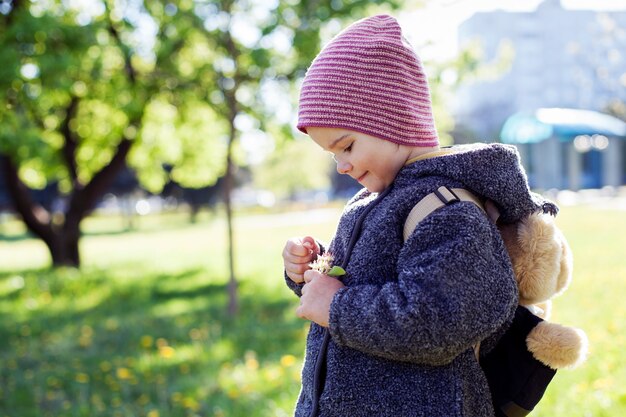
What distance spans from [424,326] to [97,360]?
5333 millimetres

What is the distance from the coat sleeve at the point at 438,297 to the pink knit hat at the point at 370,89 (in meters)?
0.27

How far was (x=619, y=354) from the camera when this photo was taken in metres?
5.05

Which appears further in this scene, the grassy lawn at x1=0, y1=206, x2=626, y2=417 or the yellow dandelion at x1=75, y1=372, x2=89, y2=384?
the yellow dandelion at x1=75, y1=372, x2=89, y2=384

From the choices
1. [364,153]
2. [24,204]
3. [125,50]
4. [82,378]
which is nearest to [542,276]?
[364,153]

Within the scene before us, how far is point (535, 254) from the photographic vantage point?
5.36 feet

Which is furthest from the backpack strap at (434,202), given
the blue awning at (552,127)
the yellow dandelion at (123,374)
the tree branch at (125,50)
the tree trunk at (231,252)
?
the blue awning at (552,127)

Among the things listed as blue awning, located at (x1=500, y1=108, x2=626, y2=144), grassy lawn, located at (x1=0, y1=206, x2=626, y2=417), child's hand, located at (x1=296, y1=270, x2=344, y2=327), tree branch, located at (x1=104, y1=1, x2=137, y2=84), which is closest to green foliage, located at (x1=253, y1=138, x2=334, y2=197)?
blue awning, located at (x1=500, y1=108, x2=626, y2=144)

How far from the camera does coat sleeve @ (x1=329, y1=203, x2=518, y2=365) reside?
4.77ft

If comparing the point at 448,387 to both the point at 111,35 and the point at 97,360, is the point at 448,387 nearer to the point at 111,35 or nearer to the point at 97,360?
the point at 97,360

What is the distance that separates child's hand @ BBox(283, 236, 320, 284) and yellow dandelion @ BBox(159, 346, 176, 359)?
14.7 ft

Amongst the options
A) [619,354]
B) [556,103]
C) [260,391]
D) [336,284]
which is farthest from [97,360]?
[556,103]

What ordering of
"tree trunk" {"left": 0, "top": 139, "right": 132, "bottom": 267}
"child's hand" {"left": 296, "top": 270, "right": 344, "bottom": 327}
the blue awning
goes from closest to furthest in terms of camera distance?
"child's hand" {"left": 296, "top": 270, "right": 344, "bottom": 327}
"tree trunk" {"left": 0, "top": 139, "right": 132, "bottom": 267}
the blue awning

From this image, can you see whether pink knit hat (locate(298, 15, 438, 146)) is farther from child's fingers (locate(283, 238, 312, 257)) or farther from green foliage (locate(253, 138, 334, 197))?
green foliage (locate(253, 138, 334, 197))

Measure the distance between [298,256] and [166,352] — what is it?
15.2ft
